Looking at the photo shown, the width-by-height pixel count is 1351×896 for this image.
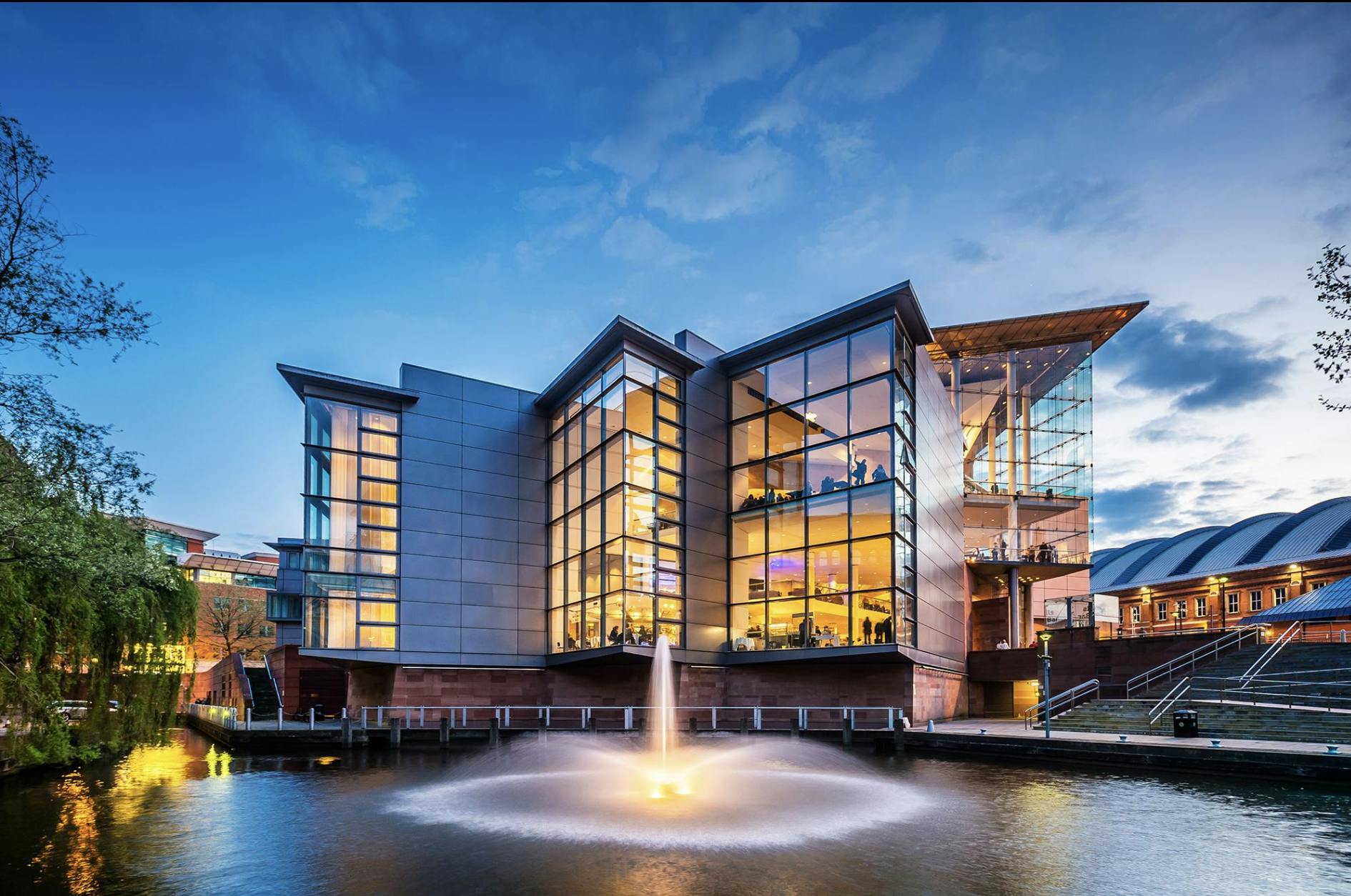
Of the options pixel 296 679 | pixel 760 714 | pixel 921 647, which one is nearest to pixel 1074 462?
pixel 921 647

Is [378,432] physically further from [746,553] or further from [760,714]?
[760,714]

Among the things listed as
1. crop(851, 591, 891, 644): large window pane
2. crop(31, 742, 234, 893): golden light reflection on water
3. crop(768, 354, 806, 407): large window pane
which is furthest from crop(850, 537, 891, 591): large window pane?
crop(31, 742, 234, 893): golden light reflection on water

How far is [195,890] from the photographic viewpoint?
10594 mm

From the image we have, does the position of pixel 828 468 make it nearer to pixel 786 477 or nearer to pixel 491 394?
pixel 786 477

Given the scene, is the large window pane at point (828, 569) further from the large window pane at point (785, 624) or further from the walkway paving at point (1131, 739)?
the walkway paving at point (1131, 739)

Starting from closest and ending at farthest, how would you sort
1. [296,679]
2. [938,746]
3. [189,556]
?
1. [938,746]
2. [296,679]
3. [189,556]

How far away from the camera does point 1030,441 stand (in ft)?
183

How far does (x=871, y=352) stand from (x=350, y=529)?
78.1 feet

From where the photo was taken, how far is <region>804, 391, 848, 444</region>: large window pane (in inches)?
1307

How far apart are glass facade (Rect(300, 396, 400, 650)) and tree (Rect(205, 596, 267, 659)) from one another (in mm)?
51304

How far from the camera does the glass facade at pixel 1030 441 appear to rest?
2152 inches

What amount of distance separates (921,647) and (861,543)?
5.37 m

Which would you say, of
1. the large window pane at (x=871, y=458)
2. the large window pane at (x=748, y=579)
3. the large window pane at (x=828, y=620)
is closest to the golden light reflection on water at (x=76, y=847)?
the large window pane at (x=828, y=620)

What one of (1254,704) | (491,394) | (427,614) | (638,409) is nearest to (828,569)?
(638,409)
